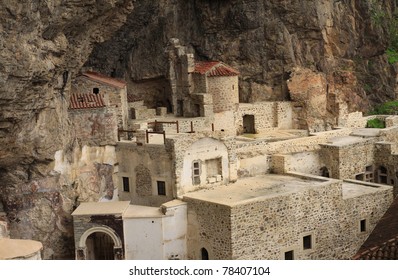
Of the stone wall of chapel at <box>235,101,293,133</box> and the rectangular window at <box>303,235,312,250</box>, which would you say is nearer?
the rectangular window at <box>303,235,312,250</box>

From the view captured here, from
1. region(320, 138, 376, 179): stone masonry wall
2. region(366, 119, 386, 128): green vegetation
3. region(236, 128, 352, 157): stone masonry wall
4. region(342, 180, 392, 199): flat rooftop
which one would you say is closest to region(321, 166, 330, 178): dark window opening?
region(320, 138, 376, 179): stone masonry wall

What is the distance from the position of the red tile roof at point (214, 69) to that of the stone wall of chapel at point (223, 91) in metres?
0.24

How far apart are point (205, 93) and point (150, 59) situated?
4308mm

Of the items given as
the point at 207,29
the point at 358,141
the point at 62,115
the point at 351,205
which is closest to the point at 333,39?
the point at 207,29

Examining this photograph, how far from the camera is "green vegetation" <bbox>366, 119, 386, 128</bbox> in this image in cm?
3909

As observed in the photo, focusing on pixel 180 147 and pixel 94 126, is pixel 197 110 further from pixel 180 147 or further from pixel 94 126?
pixel 180 147

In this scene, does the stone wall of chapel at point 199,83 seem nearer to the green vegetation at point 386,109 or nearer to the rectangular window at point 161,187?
the rectangular window at point 161,187

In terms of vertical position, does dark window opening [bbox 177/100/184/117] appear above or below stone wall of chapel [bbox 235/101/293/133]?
above

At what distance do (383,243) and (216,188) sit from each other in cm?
1067

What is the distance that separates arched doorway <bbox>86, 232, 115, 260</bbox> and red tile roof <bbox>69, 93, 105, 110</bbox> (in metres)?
5.13

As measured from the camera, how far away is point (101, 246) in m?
28.4

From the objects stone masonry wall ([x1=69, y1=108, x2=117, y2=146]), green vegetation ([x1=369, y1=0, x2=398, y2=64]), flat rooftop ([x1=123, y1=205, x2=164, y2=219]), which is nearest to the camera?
flat rooftop ([x1=123, y1=205, x2=164, y2=219])

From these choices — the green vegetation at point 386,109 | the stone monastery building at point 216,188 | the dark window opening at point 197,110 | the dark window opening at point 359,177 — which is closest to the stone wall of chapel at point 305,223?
the stone monastery building at point 216,188

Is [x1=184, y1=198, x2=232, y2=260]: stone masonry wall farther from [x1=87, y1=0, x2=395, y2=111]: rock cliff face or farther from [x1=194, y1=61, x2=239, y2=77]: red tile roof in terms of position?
[x1=87, y1=0, x2=395, y2=111]: rock cliff face
